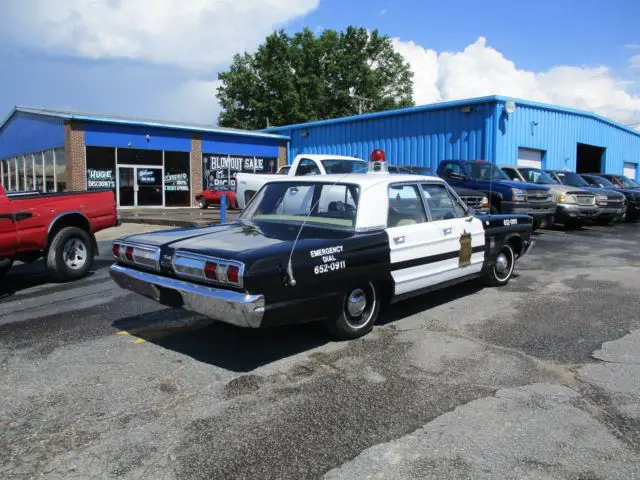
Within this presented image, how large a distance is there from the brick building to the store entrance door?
46 millimetres

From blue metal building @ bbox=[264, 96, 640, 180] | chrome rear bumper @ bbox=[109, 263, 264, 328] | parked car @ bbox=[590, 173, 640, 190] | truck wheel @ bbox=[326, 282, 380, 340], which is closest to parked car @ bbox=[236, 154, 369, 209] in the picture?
truck wheel @ bbox=[326, 282, 380, 340]

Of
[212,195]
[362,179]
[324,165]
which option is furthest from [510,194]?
[212,195]

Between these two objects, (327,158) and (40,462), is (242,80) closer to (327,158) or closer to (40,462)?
(327,158)

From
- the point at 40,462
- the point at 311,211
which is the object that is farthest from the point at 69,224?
the point at 40,462

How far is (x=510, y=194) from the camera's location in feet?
40.9

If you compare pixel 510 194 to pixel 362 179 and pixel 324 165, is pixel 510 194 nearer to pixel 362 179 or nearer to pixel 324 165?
pixel 324 165

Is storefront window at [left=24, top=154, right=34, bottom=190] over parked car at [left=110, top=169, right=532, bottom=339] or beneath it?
over

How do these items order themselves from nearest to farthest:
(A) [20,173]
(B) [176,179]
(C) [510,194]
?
(C) [510,194] → (B) [176,179] → (A) [20,173]

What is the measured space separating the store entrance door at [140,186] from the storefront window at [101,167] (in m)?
0.42

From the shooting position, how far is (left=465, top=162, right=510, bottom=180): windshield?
1348cm

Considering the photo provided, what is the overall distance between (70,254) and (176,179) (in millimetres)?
20170

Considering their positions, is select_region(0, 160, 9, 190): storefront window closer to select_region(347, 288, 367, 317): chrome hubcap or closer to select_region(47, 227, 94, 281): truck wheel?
select_region(47, 227, 94, 281): truck wheel

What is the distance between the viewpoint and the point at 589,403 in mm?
3680

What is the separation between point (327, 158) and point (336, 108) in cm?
4086
